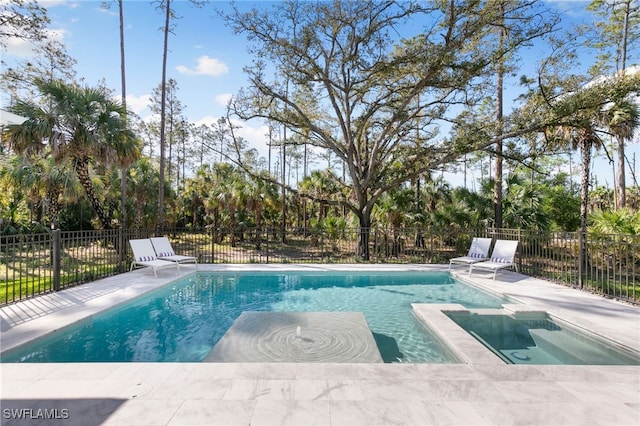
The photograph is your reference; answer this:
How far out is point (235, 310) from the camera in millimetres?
7109

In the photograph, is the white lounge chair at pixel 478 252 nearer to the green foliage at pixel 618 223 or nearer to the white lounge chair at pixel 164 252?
the green foliage at pixel 618 223

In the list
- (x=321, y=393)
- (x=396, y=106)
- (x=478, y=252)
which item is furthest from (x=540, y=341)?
(x=396, y=106)

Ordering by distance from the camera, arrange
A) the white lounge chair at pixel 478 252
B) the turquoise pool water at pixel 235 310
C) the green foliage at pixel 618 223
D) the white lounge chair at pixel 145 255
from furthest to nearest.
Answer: the white lounge chair at pixel 478 252 → the green foliage at pixel 618 223 → the white lounge chair at pixel 145 255 → the turquoise pool water at pixel 235 310

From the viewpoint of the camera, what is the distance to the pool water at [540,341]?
14.7 feet

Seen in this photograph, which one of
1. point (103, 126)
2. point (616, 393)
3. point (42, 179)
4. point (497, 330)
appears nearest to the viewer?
point (616, 393)

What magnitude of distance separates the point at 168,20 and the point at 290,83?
214 inches

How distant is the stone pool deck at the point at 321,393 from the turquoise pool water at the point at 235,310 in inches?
27.9

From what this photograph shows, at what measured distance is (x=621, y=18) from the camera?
58.8ft

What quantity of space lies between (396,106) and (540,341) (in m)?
12.2

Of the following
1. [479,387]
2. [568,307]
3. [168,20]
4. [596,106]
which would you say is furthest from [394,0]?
[479,387]

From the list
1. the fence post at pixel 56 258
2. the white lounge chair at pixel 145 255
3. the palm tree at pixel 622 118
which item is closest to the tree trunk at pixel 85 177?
the white lounge chair at pixel 145 255

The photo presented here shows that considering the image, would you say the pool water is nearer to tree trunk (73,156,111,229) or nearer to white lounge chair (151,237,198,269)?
white lounge chair (151,237,198,269)

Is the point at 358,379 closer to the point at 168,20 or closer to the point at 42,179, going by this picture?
the point at 168,20

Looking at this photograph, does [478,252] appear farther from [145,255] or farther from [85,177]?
[85,177]
